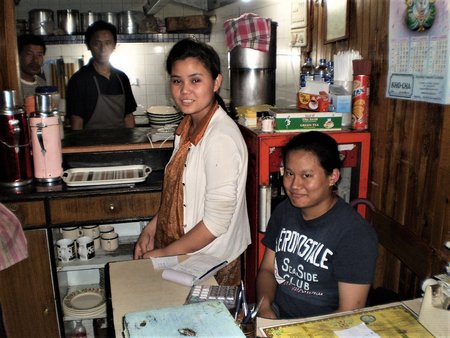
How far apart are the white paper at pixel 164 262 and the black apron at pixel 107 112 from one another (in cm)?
230

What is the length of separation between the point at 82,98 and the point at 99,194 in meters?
1.62

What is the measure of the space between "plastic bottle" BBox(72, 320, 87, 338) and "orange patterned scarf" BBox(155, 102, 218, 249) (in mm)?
922

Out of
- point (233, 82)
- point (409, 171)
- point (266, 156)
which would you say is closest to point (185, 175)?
point (266, 156)

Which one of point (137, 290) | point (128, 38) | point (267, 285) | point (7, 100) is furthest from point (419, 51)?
point (128, 38)

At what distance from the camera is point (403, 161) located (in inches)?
68.7

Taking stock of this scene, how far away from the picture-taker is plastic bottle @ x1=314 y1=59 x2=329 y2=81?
2.33 m

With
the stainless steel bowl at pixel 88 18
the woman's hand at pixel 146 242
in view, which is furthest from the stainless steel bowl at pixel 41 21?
the woman's hand at pixel 146 242

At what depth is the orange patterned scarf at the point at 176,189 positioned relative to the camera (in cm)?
176

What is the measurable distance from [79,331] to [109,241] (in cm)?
53

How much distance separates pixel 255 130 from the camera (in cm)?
210

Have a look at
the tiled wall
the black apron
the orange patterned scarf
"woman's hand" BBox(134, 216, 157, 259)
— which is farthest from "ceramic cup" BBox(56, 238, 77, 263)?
the tiled wall

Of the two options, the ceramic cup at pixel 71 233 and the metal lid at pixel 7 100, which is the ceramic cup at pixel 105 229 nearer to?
the ceramic cup at pixel 71 233

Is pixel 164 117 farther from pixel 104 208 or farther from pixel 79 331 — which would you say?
pixel 79 331

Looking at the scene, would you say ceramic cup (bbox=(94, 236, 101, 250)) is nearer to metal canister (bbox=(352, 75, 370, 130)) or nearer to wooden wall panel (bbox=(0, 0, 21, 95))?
wooden wall panel (bbox=(0, 0, 21, 95))
